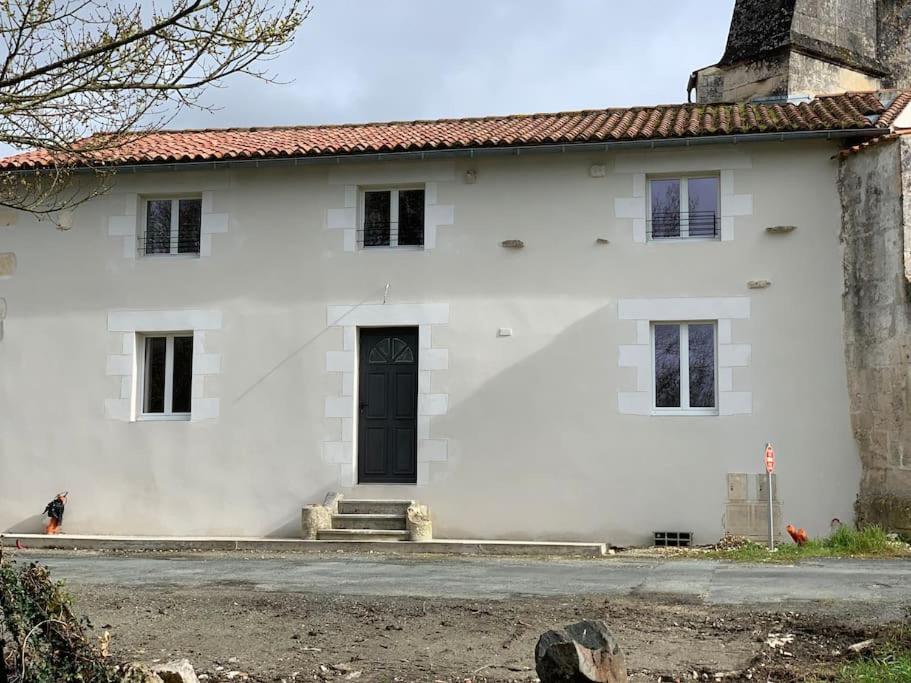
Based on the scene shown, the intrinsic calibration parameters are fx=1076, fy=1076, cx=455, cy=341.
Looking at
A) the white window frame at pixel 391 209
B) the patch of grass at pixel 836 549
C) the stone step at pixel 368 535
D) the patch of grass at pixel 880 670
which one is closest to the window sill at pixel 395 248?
the white window frame at pixel 391 209

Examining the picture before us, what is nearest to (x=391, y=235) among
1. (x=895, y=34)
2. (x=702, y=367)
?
(x=702, y=367)

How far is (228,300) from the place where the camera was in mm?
14438

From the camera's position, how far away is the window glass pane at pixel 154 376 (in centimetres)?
1473

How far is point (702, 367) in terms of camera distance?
13430 millimetres

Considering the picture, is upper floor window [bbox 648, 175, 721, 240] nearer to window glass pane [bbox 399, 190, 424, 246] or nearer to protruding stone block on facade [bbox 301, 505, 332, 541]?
window glass pane [bbox 399, 190, 424, 246]

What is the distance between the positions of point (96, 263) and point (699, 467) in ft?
27.9

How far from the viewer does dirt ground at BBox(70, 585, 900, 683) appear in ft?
19.2

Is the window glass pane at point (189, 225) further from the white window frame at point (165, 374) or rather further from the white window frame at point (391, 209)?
the white window frame at point (391, 209)

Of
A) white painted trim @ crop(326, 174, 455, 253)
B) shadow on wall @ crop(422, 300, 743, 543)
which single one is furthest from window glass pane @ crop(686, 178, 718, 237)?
white painted trim @ crop(326, 174, 455, 253)

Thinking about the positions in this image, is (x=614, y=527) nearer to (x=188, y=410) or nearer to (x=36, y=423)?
(x=188, y=410)

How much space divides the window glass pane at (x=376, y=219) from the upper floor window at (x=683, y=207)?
11.4 ft

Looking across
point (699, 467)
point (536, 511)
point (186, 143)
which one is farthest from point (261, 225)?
point (699, 467)

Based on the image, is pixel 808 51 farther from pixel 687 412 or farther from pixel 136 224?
pixel 136 224

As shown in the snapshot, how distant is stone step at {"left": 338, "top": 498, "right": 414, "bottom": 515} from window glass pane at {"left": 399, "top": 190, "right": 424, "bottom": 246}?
3.41 m
